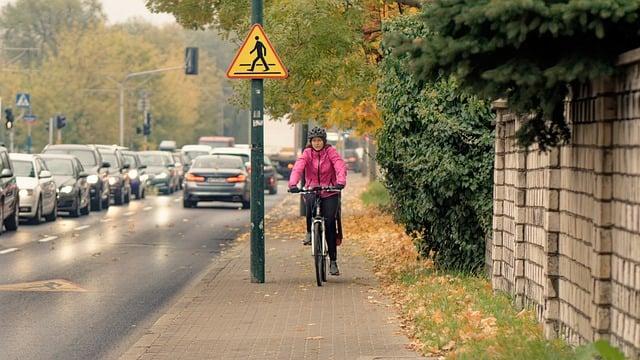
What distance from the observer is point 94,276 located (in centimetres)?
1916

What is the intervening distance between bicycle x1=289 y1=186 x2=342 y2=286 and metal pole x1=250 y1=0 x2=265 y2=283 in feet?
1.39

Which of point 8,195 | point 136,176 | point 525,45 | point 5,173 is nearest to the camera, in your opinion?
point 525,45

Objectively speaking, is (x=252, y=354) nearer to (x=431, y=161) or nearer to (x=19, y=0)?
(x=431, y=161)

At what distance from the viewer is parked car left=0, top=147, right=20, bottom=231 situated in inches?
1107

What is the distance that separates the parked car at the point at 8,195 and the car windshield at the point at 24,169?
3.03 m

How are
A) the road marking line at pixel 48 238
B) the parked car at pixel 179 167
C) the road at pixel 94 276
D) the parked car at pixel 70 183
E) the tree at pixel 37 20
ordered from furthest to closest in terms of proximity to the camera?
the tree at pixel 37 20
the parked car at pixel 179 167
the parked car at pixel 70 183
the road marking line at pixel 48 238
the road at pixel 94 276

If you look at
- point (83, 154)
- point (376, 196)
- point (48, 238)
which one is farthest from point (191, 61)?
point (48, 238)

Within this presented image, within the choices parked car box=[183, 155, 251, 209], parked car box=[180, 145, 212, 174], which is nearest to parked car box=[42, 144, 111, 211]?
parked car box=[183, 155, 251, 209]

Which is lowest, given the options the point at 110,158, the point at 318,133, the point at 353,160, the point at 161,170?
the point at 353,160

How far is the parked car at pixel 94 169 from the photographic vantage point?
41000 millimetres

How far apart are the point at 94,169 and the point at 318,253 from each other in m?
25.9

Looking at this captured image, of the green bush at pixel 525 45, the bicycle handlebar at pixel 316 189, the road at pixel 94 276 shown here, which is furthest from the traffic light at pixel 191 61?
Answer: the green bush at pixel 525 45

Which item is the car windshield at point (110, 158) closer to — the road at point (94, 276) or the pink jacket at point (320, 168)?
the road at point (94, 276)

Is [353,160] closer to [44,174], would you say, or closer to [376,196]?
[376,196]
